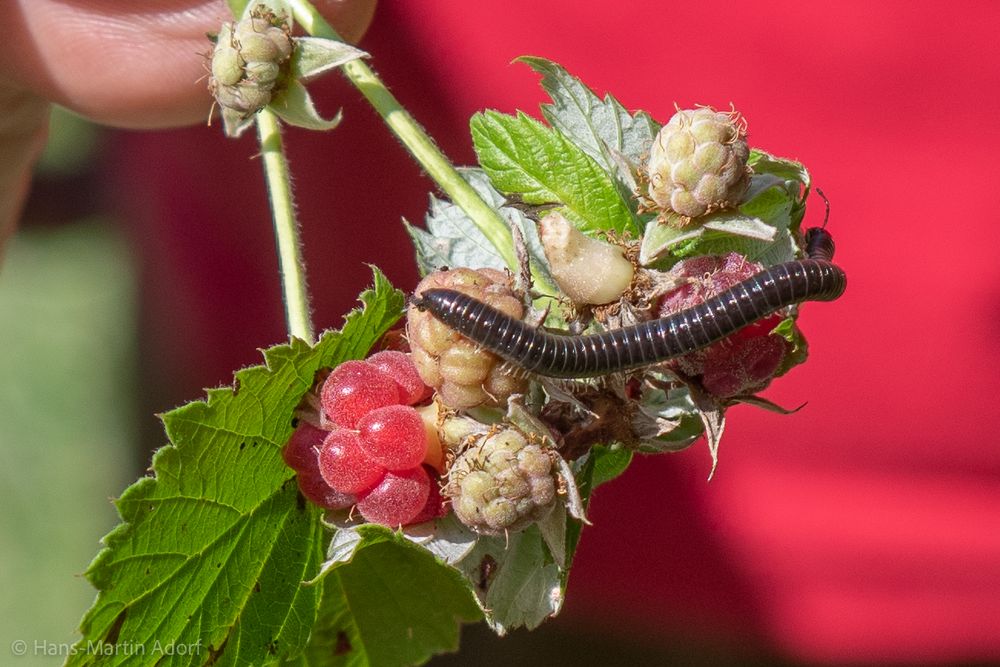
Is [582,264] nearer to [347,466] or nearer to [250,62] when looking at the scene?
[347,466]

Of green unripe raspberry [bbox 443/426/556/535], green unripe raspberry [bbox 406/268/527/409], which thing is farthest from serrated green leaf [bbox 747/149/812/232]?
green unripe raspberry [bbox 443/426/556/535]

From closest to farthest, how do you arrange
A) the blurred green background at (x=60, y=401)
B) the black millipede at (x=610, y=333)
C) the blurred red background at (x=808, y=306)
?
1. the black millipede at (x=610, y=333)
2. the blurred red background at (x=808, y=306)
3. the blurred green background at (x=60, y=401)

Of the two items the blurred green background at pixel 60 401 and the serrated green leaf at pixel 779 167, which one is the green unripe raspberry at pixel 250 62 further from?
the blurred green background at pixel 60 401

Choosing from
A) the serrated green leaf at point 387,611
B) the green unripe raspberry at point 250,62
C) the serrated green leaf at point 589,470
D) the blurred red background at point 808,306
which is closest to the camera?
the serrated green leaf at point 589,470

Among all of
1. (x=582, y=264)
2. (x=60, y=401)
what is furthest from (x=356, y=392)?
(x=60, y=401)

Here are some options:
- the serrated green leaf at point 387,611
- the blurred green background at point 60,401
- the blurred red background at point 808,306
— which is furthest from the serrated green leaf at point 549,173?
the blurred green background at point 60,401

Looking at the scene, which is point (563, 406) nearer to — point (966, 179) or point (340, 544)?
point (340, 544)

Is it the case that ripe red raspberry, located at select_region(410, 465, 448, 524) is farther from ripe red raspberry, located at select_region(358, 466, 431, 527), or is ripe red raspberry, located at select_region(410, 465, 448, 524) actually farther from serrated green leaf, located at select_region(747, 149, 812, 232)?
serrated green leaf, located at select_region(747, 149, 812, 232)
